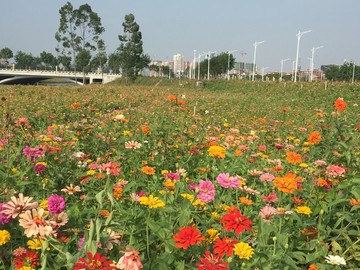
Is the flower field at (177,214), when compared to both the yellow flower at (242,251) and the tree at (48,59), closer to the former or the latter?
the yellow flower at (242,251)

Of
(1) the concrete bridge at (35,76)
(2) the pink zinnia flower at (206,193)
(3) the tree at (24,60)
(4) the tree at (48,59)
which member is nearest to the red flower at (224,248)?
(2) the pink zinnia flower at (206,193)

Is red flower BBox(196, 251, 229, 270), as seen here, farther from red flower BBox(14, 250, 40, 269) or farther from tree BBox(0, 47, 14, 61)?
tree BBox(0, 47, 14, 61)

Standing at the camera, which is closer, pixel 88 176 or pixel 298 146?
pixel 88 176

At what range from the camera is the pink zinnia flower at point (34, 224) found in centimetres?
100

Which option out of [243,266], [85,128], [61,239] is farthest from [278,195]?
[85,128]

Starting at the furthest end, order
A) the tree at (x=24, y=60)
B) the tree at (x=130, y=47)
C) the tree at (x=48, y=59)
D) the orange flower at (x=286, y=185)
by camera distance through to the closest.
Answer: the tree at (x=24, y=60)
the tree at (x=48, y=59)
the tree at (x=130, y=47)
the orange flower at (x=286, y=185)

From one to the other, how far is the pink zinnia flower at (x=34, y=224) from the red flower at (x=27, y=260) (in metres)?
0.20

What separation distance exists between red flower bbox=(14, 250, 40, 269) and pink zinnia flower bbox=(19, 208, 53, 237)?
202 millimetres

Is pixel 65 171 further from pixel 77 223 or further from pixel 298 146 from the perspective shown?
pixel 298 146

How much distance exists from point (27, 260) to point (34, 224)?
0.22m

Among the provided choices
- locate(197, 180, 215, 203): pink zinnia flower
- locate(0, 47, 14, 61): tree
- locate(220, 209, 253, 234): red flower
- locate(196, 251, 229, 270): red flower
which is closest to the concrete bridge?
locate(0, 47, 14, 61): tree

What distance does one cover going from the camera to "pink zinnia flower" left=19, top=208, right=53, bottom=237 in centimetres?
100

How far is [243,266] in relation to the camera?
4.24ft

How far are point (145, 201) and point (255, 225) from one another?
1.84 ft
